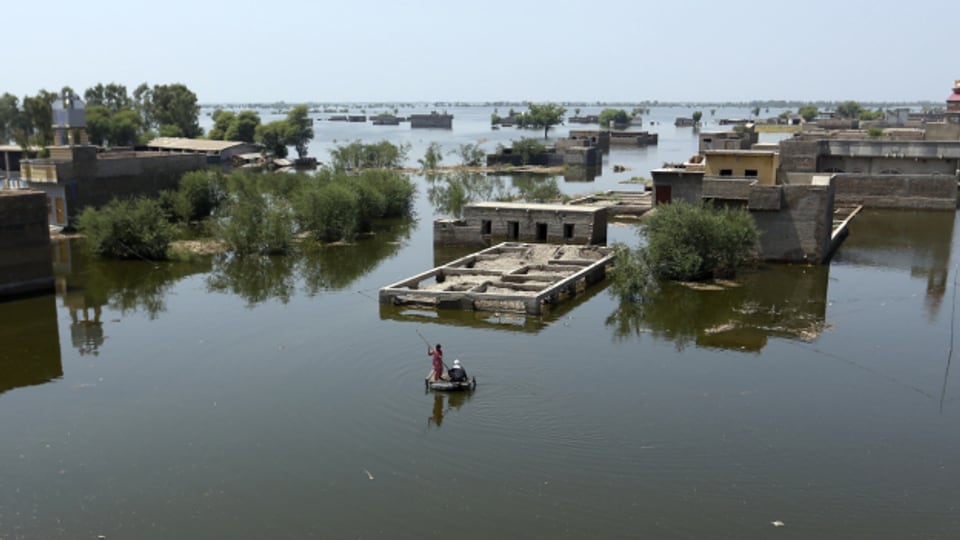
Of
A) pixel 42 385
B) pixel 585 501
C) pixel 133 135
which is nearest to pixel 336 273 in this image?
pixel 42 385

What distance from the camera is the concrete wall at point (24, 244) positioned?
88.0 ft

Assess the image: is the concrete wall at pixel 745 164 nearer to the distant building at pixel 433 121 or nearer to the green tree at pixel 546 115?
the green tree at pixel 546 115

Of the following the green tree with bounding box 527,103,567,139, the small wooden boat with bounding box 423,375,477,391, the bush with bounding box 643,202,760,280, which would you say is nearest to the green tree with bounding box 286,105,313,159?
the green tree with bounding box 527,103,567,139

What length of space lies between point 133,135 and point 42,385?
224 feet

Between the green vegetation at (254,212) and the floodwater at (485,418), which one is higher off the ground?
the green vegetation at (254,212)

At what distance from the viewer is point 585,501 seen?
13797 millimetres

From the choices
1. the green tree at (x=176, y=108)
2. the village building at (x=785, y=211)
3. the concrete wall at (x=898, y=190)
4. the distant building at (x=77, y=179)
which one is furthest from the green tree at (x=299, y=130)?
the village building at (x=785, y=211)

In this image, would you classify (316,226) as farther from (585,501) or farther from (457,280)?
(585,501)

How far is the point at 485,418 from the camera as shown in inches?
671

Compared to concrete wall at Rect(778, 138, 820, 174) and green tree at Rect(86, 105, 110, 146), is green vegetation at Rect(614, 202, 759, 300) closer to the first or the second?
concrete wall at Rect(778, 138, 820, 174)

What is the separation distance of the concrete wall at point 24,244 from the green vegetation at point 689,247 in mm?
17837

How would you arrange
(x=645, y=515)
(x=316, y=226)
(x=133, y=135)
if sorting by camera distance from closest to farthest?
(x=645, y=515)
(x=316, y=226)
(x=133, y=135)

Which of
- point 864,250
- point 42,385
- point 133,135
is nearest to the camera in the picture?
point 42,385

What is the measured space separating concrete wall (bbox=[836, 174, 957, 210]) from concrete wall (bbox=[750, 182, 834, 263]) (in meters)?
19.4
